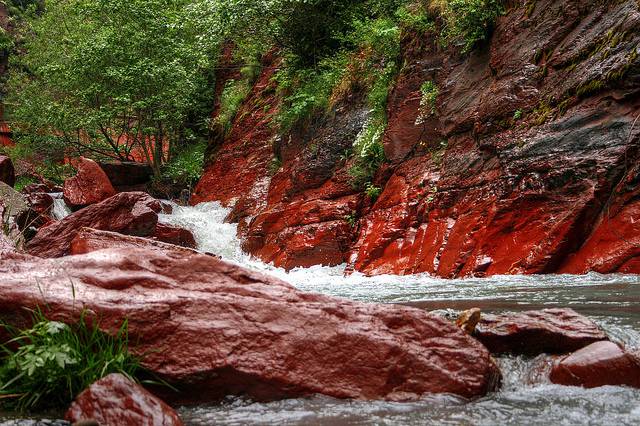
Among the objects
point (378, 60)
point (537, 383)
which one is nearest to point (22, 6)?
point (378, 60)

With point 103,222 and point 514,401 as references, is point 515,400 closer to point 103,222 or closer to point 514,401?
point 514,401

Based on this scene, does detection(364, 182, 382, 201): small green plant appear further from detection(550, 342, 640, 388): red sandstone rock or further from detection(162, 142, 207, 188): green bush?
detection(162, 142, 207, 188): green bush

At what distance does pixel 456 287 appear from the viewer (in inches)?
283

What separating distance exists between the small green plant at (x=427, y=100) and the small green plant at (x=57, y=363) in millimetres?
9028

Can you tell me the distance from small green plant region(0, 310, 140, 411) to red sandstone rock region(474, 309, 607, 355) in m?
2.31

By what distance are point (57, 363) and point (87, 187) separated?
44.7 feet

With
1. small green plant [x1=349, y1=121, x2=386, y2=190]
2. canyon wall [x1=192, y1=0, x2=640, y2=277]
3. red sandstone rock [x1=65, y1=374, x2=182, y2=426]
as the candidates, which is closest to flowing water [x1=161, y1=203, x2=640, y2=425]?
red sandstone rock [x1=65, y1=374, x2=182, y2=426]

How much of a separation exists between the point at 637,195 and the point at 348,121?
24.4ft

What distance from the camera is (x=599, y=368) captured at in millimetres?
3520

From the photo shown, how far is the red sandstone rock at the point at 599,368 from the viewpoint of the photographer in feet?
11.4

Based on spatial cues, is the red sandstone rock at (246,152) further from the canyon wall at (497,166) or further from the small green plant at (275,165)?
the canyon wall at (497,166)

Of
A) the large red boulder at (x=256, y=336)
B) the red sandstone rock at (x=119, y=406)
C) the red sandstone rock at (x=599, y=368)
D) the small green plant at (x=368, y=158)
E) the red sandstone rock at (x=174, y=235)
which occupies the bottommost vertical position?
the red sandstone rock at (x=119, y=406)

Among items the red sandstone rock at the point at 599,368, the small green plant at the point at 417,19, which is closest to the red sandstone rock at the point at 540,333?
the red sandstone rock at the point at 599,368

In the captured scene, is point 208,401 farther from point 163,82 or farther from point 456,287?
point 163,82
